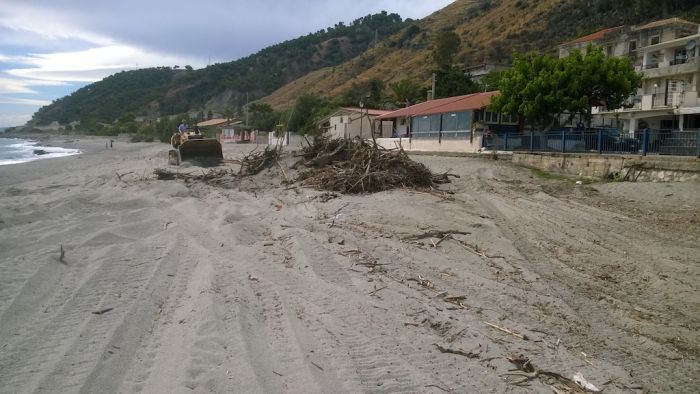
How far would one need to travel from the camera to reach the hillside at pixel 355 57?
6712 cm

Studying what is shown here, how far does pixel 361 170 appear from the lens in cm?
1191

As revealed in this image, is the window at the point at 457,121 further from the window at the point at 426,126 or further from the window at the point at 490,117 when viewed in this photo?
the window at the point at 490,117

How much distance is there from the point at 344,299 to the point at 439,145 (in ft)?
81.1

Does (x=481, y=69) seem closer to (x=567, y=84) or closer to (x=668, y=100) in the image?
(x=668, y=100)

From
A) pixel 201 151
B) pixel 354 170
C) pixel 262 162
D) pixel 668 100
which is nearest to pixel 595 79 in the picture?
pixel 354 170

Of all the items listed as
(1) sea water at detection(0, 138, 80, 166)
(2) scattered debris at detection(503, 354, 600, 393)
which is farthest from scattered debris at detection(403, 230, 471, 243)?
(1) sea water at detection(0, 138, 80, 166)

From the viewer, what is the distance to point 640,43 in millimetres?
41625

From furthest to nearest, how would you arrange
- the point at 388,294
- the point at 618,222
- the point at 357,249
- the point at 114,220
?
1. the point at 618,222
2. the point at 114,220
3. the point at 357,249
4. the point at 388,294

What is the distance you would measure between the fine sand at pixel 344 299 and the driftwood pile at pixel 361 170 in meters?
1.30

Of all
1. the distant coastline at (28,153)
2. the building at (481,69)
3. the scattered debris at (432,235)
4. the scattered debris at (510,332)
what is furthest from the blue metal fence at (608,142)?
the building at (481,69)

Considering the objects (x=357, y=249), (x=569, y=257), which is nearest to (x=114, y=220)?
(x=357, y=249)

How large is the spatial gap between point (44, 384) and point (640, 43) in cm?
4922

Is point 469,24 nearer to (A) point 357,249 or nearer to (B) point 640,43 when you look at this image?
(B) point 640,43

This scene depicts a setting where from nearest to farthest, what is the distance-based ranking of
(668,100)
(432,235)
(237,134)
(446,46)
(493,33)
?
(432,235) < (668,100) < (237,134) < (446,46) < (493,33)
